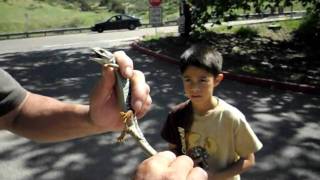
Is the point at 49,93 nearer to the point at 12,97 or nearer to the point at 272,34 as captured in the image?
the point at 12,97

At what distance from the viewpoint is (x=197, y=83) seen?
9.05ft

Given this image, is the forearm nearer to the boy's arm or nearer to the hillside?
the boy's arm

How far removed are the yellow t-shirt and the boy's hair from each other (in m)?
0.22

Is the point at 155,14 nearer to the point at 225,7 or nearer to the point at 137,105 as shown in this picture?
the point at 225,7

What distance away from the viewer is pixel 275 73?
37.0 ft

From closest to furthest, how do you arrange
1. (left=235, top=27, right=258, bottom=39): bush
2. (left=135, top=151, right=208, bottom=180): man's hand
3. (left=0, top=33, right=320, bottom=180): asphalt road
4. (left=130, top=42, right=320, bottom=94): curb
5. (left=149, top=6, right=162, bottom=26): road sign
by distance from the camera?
(left=135, top=151, right=208, bottom=180): man's hand < (left=0, top=33, right=320, bottom=180): asphalt road < (left=130, top=42, right=320, bottom=94): curb < (left=235, top=27, right=258, bottom=39): bush < (left=149, top=6, right=162, bottom=26): road sign

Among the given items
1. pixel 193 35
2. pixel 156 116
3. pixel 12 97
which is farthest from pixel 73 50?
pixel 12 97

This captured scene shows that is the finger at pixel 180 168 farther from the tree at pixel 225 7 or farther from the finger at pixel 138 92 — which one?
the tree at pixel 225 7

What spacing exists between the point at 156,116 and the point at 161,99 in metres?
1.33

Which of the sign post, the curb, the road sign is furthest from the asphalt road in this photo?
the road sign

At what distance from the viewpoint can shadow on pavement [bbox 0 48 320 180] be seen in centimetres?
549

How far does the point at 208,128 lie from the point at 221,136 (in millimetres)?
84

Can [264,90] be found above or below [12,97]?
below

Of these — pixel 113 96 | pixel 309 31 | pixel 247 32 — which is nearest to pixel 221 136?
pixel 113 96
